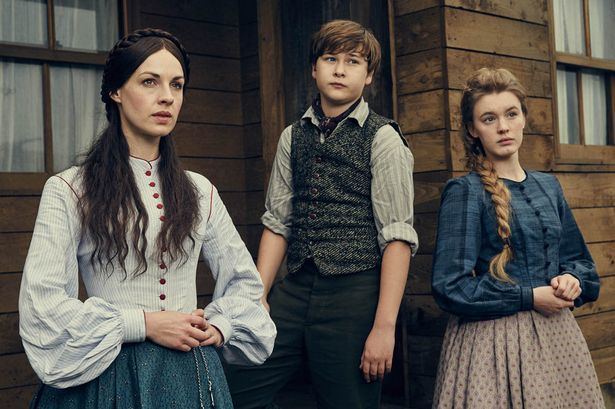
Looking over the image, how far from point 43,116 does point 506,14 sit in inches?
88.2

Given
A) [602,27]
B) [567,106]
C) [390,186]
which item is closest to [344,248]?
[390,186]

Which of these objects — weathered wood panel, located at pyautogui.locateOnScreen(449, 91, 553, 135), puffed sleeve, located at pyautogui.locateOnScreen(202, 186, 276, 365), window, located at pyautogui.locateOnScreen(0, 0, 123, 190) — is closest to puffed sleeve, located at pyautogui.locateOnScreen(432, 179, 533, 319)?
puffed sleeve, located at pyautogui.locateOnScreen(202, 186, 276, 365)

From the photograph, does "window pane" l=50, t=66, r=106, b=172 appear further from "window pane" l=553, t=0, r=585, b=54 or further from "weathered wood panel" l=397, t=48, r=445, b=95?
"window pane" l=553, t=0, r=585, b=54

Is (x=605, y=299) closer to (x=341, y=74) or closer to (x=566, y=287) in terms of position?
(x=566, y=287)

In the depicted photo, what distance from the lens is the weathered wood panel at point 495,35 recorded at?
410 cm

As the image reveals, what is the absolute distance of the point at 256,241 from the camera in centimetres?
492

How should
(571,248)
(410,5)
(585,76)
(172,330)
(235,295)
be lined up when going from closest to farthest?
(172,330), (235,295), (571,248), (410,5), (585,76)

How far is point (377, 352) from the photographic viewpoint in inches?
123

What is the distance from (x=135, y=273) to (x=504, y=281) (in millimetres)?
1376

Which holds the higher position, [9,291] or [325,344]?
[9,291]

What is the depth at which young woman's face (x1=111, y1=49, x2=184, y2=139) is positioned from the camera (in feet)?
8.16

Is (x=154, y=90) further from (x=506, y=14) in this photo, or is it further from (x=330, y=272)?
(x=506, y=14)

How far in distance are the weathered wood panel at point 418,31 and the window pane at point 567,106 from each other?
1.28m

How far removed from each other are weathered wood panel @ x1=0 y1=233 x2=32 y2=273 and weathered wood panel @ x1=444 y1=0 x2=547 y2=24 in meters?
2.14
